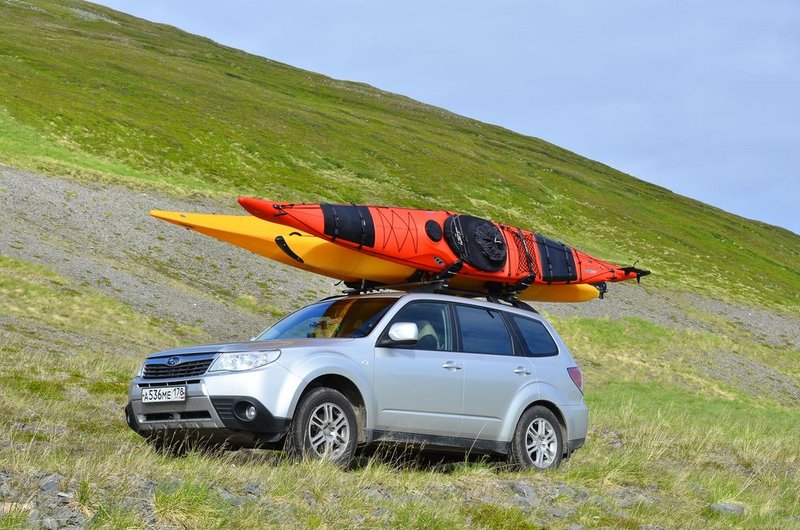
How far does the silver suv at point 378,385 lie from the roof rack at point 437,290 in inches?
20.7

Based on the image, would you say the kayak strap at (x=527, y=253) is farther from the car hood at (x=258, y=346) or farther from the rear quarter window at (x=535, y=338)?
the car hood at (x=258, y=346)

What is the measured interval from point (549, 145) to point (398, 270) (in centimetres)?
13427

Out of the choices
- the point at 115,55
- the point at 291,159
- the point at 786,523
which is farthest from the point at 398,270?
the point at 115,55

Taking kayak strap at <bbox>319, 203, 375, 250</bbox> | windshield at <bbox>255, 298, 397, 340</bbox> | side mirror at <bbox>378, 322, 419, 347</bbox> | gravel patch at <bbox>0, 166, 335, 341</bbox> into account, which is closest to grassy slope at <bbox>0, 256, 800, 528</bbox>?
side mirror at <bbox>378, 322, 419, 347</bbox>

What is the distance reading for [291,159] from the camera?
7950cm

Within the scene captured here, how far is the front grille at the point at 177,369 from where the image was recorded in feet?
30.5

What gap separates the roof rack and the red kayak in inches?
7.1

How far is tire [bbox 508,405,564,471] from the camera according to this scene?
10953 millimetres

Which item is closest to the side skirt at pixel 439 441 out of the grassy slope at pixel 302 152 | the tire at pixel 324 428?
the tire at pixel 324 428

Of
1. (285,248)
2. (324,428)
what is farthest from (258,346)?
(285,248)

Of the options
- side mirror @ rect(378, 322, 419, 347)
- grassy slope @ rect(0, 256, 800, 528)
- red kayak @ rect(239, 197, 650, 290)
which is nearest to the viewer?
grassy slope @ rect(0, 256, 800, 528)

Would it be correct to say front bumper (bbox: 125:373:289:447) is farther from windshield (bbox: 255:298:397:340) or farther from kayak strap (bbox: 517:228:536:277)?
kayak strap (bbox: 517:228:536:277)

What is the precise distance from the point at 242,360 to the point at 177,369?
821mm

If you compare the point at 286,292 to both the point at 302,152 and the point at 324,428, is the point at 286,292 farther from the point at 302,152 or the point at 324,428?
the point at 302,152
